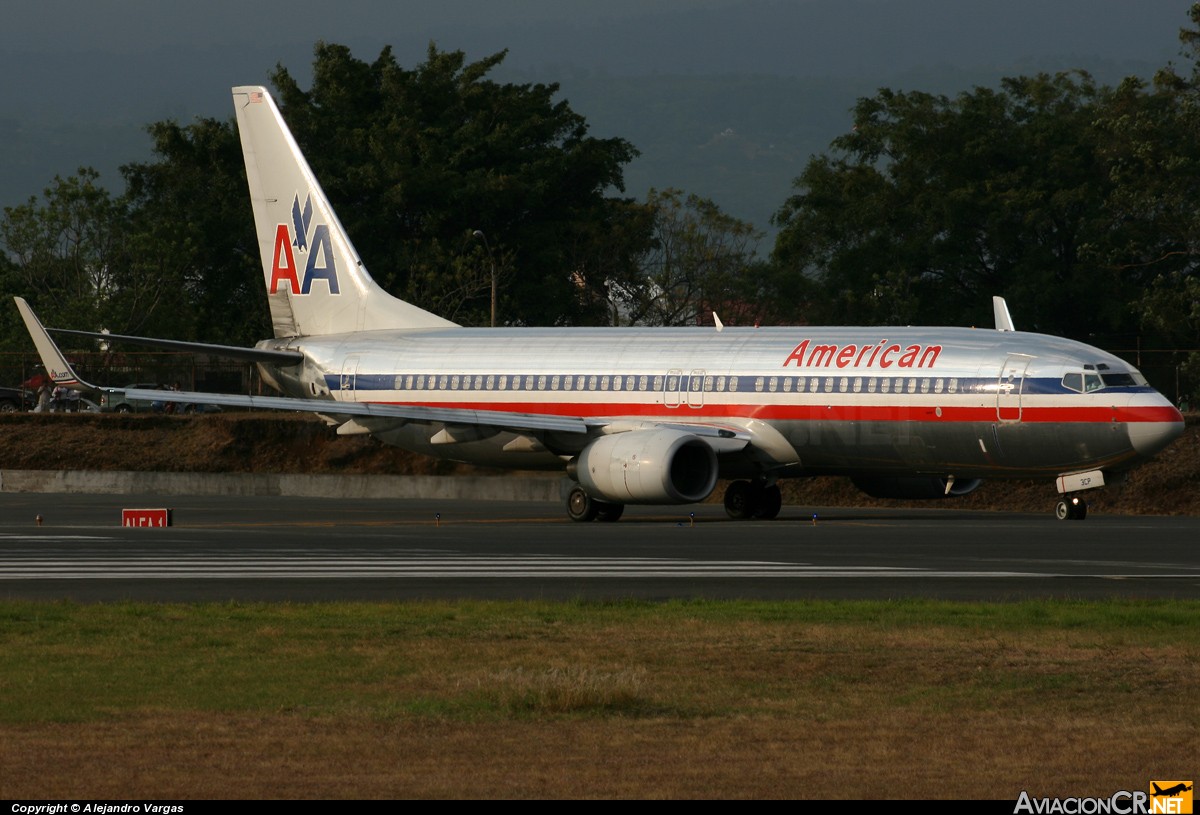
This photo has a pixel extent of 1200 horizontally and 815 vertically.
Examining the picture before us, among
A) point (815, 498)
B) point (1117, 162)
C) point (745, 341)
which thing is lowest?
point (815, 498)

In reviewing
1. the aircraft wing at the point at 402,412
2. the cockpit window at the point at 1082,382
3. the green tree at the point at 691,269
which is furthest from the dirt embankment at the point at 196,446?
the green tree at the point at 691,269

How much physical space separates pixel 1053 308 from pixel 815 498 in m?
35.6

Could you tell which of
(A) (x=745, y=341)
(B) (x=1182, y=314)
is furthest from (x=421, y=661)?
(B) (x=1182, y=314)

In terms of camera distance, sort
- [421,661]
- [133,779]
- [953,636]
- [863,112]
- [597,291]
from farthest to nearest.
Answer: [597,291] < [863,112] < [953,636] < [421,661] < [133,779]

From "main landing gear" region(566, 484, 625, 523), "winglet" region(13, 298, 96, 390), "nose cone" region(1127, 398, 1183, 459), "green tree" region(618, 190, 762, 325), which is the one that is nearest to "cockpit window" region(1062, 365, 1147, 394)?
"nose cone" region(1127, 398, 1183, 459)

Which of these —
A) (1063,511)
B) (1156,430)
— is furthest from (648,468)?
(1156,430)

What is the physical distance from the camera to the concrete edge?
4631 centimetres

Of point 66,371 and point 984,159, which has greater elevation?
point 984,159

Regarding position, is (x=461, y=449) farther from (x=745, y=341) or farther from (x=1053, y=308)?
(x=1053, y=308)

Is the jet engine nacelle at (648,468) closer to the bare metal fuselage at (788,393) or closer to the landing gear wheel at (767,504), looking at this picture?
the bare metal fuselage at (788,393)

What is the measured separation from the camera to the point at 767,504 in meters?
36.7

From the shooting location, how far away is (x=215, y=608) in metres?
17.3

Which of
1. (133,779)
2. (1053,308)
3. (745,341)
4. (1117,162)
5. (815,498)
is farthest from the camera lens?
(1053,308)

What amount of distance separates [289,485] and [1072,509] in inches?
866
